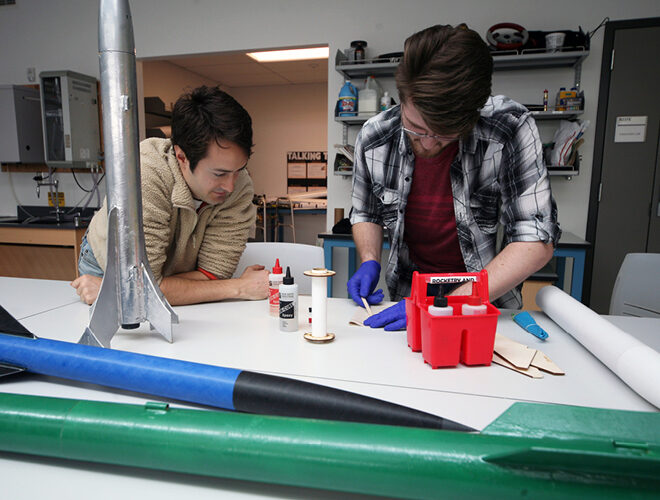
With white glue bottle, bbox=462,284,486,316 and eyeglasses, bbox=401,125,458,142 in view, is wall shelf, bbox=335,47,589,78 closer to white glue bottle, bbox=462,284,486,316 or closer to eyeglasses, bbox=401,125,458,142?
eyeglasses, bbox=401,125,458,142

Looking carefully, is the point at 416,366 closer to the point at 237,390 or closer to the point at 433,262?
the point at 237,390

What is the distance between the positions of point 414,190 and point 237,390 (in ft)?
3.27

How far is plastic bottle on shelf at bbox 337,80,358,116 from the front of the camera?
326 centimetres

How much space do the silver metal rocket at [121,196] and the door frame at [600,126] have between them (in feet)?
9.96

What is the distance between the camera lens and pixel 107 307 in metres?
0.94

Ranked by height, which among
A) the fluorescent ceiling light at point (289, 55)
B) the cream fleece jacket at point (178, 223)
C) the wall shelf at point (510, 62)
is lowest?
the cream fleece jacket at point (178, 223)

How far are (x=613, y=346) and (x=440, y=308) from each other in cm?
36

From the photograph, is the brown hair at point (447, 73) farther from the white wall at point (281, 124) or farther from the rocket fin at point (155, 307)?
the white wall at point (281, 124)

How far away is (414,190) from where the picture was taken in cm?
146

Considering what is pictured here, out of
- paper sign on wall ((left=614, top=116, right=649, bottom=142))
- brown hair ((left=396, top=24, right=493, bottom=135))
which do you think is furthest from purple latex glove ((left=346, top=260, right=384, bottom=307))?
paper sign on wall ((left=614, top=116, right=649, bottom=142))

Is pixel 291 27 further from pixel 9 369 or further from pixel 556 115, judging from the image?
pixel 9 369

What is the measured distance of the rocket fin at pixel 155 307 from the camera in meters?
0.99

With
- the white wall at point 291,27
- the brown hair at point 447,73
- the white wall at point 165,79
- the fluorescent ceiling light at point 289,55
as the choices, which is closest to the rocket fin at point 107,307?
the brown hair at point 447,73

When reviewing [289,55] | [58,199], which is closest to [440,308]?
[58,199]
